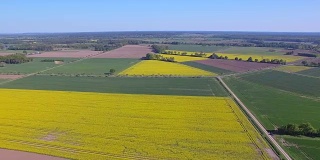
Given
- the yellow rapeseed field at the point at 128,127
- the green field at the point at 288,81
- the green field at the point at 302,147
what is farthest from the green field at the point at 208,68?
the green field at the point at 302,147

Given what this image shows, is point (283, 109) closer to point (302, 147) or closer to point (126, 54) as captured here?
point (302, 147)

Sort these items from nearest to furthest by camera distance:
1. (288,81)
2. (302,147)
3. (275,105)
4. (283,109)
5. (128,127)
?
(302,147) < (128,127) < (283,109) < (275,105) < (288,81)

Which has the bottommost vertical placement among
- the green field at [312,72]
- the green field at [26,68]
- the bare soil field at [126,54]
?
the green field at [26,68]

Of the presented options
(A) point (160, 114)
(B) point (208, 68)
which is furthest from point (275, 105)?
(B) point (208, 68)

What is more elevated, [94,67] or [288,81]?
[94,67]

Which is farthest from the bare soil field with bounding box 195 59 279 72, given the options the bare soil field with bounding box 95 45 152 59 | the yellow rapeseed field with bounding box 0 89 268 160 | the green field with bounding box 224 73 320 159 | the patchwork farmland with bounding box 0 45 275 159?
the yellow rapeseed field with bounding box 0 89 268 160

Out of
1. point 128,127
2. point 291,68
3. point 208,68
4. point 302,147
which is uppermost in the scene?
point 291,68

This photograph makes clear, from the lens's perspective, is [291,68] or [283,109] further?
[291,68]

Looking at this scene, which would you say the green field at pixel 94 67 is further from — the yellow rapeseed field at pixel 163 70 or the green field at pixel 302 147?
the green field at pixel 302 147
